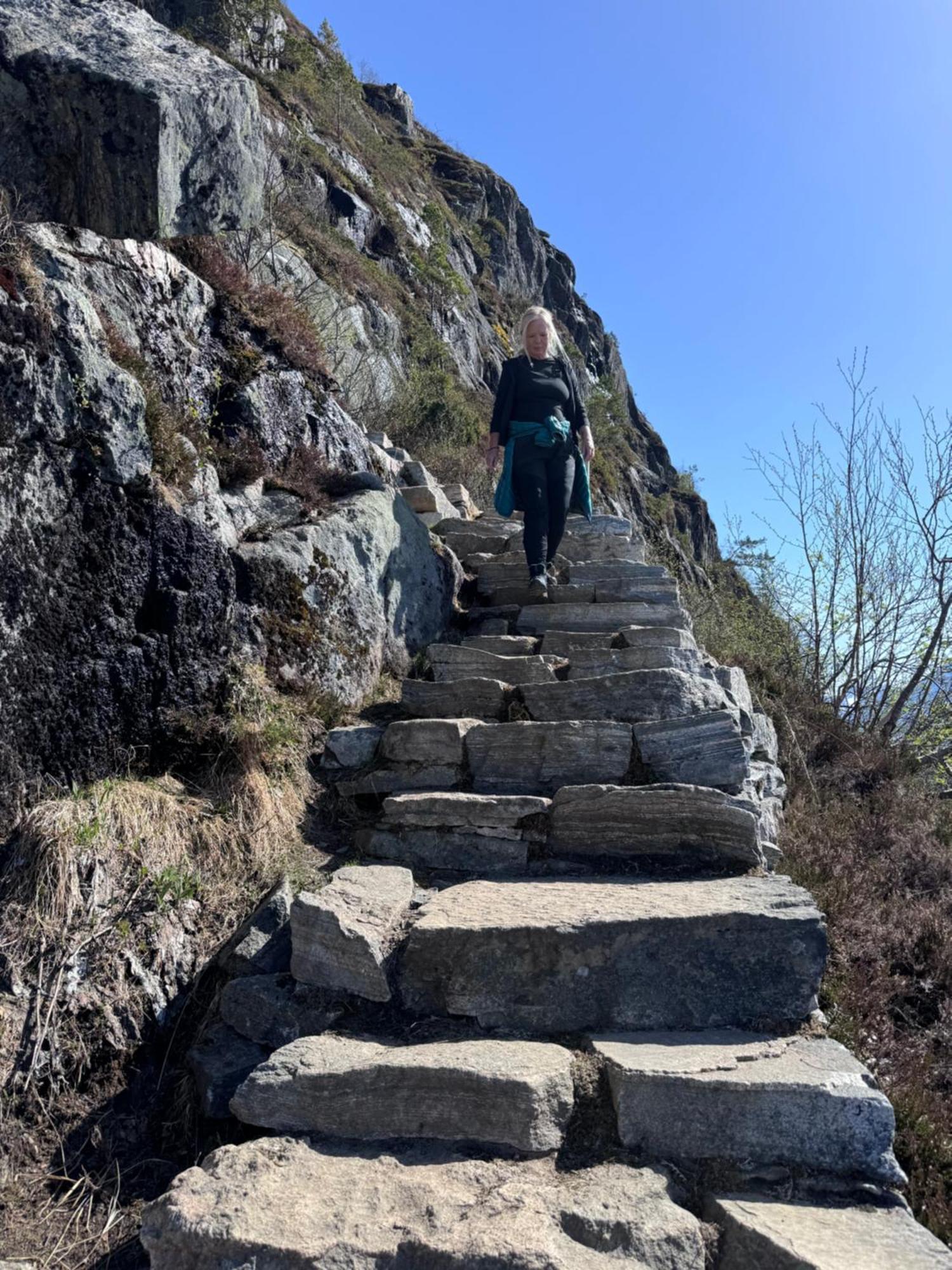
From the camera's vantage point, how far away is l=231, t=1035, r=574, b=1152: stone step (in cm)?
247

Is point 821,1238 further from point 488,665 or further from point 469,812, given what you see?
point 488,665

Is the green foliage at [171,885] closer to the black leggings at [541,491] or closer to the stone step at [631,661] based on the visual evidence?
the stone step at [631,661]

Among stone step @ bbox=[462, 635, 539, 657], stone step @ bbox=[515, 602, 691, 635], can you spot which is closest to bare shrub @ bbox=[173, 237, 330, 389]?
stone step @ bbox=[462, 635, 539, 657]

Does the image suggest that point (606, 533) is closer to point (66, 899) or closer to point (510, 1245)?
point (66, 899)

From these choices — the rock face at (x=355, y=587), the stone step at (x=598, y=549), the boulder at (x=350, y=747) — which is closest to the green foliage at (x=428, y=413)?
the stone step at (x=598, y=549)

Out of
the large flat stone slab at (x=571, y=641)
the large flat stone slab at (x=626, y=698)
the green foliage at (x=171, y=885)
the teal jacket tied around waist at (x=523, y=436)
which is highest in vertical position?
the teal jacket tied around waist at (x=523, y=436)

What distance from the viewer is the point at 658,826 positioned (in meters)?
3.81

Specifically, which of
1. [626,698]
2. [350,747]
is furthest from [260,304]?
[626,698]

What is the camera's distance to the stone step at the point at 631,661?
5.31 meters

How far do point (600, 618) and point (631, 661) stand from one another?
3.36ft

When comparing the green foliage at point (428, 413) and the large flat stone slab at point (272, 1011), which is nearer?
the large flat stone slab at point (272, 1011)

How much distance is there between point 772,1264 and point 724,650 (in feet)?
21.4

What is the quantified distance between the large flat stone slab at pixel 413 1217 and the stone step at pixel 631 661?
324 cm

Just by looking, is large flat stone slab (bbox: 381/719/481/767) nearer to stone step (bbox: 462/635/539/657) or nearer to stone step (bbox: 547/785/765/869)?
stone step (bbox: 547/785/765/869)
